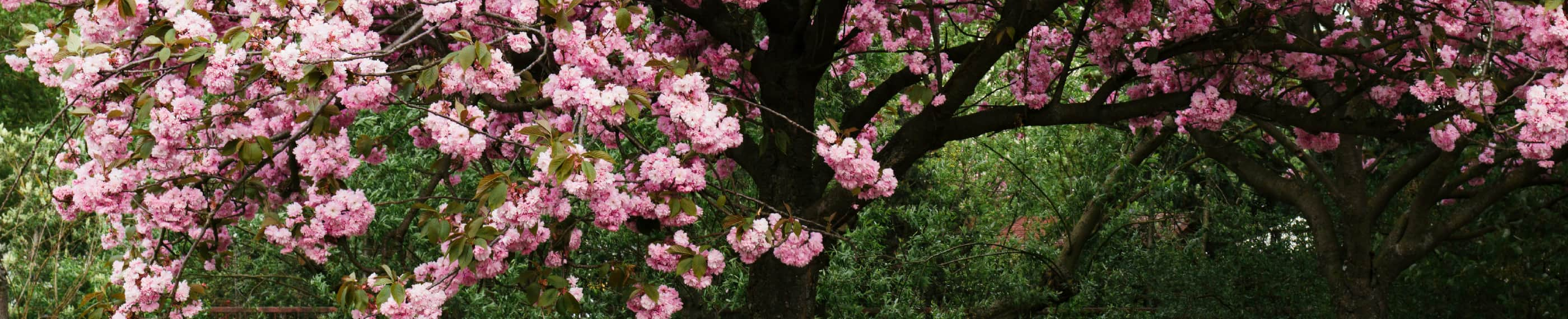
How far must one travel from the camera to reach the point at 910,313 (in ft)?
23.2

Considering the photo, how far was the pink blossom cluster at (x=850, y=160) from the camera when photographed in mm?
3934

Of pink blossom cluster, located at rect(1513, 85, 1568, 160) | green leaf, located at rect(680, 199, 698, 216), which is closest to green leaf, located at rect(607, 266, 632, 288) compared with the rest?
green leaf, located at rect(680, 199, 698, 216)

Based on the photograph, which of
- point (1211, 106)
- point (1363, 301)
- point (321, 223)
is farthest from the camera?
point (1363, 301)

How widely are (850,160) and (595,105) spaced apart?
95 centimetres

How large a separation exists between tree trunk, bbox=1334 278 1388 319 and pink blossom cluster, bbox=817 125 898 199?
16.6 feet

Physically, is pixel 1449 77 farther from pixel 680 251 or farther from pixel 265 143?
pixel 265 143

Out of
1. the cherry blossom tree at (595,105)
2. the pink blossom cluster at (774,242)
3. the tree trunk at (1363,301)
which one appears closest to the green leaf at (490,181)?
the cherry blossom tree at (595,105)

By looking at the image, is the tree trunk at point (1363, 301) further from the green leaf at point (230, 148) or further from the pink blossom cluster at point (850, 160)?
the green leaf at point (230, 148)

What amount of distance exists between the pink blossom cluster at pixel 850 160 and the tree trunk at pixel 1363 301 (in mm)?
5060

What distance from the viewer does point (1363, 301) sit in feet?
26.0

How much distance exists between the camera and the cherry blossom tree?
11.1ft

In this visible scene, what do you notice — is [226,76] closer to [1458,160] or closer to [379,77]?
[379,77]

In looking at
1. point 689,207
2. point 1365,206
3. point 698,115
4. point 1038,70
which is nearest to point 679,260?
point 689,207

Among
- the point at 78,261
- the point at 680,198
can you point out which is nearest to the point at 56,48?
the point at 680,198
